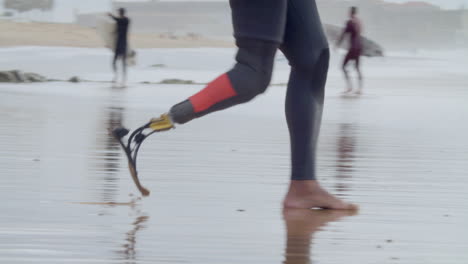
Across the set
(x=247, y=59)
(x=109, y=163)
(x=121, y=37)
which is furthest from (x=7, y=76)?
(x=247, y=59)

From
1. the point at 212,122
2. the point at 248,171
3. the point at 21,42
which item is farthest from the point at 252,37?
the point at 21,42

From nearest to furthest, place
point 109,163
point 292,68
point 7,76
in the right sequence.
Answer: point 292,68
point 109,163
point 7,76

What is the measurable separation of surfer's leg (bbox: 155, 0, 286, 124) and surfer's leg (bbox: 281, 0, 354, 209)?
0.10 metres

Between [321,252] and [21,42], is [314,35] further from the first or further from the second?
[21,42]

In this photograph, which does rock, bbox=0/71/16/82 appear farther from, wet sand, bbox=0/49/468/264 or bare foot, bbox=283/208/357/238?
bare foot, bbox=283/208/357/238

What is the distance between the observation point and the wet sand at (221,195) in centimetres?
279

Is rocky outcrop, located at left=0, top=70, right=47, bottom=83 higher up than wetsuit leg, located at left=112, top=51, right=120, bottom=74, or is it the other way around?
wetsuit leg, located at left=112, top=51, right=120, bottom=74

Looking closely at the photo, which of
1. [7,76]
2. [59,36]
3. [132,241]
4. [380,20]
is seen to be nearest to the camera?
[132,241]

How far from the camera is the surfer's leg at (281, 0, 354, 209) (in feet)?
12.2

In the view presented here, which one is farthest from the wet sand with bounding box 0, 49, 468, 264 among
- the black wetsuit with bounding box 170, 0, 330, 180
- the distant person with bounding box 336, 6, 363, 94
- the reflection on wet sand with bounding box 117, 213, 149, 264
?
the distant person with bounding box 336, 6, 363, 94

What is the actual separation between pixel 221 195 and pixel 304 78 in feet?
1.79

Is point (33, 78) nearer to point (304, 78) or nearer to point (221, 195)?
point (221, 195)

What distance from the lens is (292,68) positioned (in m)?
3.82

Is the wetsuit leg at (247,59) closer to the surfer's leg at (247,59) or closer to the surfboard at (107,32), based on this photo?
the surfer's leg at (247,59)
